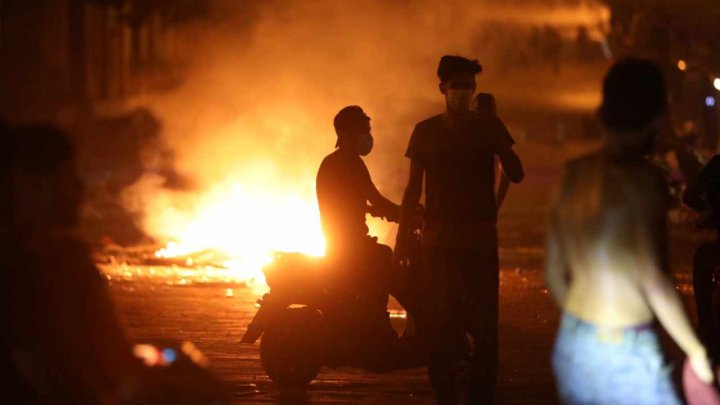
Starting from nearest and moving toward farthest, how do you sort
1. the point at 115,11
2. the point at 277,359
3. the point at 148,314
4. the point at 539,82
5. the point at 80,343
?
the point at 80,343, the point at 277,359, the point at 148,314, the point at 539,82, the point at 115,11

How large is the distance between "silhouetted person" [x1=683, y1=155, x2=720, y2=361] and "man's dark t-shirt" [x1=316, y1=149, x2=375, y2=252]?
2.01 metres

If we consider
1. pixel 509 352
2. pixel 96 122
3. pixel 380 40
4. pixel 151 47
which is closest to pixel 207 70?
pixel 380 40

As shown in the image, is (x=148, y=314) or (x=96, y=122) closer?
(x=148, y=314)

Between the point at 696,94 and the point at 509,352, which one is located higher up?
the point at 696,94

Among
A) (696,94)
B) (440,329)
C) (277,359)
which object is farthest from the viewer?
(696,94)

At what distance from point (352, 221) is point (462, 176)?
1.37 meters

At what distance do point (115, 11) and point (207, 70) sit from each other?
68.3 feet

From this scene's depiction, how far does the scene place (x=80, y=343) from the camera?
13.1 ft

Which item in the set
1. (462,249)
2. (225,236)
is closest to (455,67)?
(462,249)

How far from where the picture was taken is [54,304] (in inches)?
157

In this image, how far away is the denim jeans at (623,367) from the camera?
4070 mm

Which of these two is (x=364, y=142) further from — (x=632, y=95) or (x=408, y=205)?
(x=632, y=95)

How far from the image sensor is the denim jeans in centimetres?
407

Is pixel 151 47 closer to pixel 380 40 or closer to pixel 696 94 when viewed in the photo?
pixel 696 94
